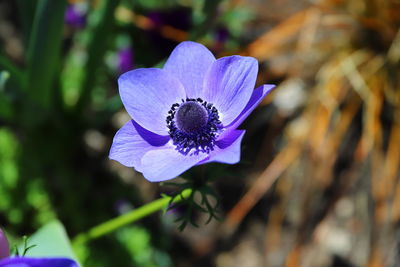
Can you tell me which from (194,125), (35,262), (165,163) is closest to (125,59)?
(194,125)

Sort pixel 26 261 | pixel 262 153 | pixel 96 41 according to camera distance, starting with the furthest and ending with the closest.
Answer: pixel 262 153 → pixel 96 41 → pixel 26 261

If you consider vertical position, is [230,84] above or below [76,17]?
above

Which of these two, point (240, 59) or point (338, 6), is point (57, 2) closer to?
point (240, 59)

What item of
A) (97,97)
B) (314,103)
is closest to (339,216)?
(314,103)

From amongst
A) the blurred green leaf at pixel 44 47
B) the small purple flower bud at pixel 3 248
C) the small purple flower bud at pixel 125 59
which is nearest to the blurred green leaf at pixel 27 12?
the blurred green leaf at pixel 44 47

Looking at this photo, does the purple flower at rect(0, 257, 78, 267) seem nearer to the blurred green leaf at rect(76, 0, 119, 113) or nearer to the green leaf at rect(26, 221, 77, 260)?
the green leaf at rect(26, 221, 77, 260)

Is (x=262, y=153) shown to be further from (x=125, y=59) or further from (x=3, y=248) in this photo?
(x=3, y=248)

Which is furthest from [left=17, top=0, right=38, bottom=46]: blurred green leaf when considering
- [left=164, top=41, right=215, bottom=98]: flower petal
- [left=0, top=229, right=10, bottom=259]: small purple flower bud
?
[left=0, top=229, right=10, bottom=259]: small purple flower bud
